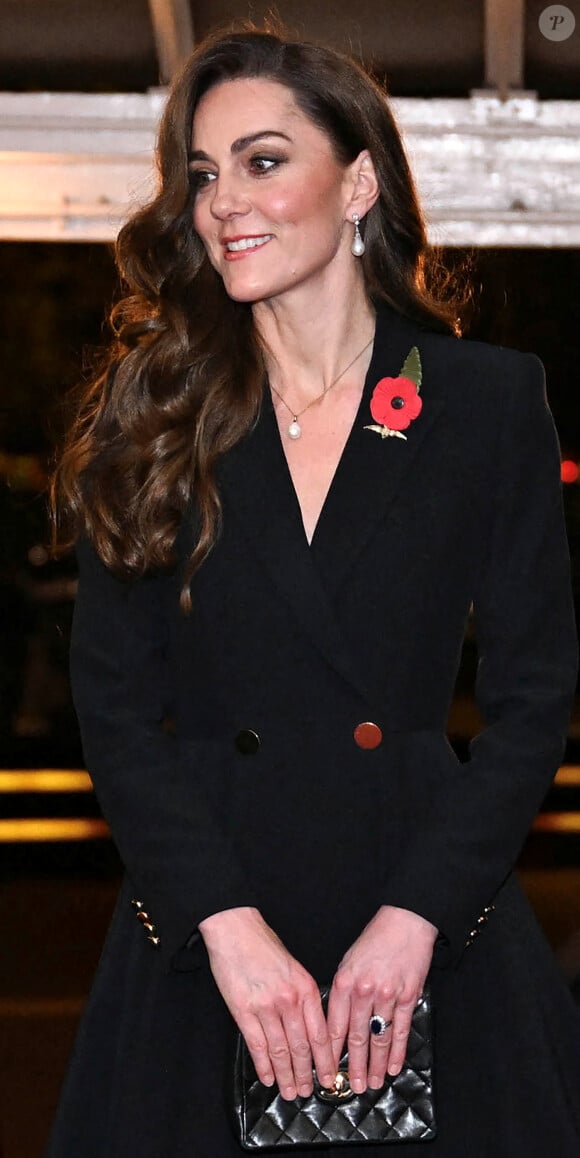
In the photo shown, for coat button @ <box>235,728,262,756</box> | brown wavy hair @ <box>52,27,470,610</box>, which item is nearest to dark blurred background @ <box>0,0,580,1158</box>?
brown wavy hair @ <box>52,27,470,610</box>

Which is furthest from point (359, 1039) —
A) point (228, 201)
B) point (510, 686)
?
point (228, 201)

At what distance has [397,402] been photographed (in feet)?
6.70

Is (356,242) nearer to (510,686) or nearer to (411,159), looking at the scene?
(510,686)

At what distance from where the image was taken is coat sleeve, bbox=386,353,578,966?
1.82 m

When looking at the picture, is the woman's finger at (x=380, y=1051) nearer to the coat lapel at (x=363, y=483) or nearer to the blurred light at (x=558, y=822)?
the coat lapel at (x=363, y=483)

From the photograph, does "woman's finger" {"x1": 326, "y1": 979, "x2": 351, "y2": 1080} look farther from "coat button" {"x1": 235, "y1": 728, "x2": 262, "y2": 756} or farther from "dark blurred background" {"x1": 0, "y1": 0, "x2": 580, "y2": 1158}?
A: "dark blurred background" {"x1": 0, "y1": 0, "x2": 580, "y2": 1158}

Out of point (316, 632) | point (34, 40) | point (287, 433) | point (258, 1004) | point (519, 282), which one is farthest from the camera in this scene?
point (519, 282)

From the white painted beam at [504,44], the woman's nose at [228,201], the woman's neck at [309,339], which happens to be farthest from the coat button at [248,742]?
the white painted beam at [504,44]

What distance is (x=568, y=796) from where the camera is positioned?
679 cm

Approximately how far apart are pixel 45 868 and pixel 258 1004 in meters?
3.82

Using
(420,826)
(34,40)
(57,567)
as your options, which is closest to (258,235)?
(420,826)

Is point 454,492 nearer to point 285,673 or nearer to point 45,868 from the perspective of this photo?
→ point 285,673

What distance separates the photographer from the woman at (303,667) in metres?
1.83

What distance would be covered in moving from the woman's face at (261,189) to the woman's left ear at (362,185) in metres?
0.06
